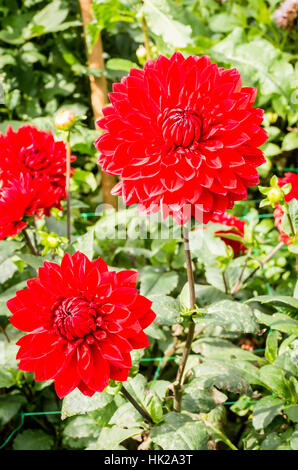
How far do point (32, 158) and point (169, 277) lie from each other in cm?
38

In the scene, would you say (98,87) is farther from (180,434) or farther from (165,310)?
(180,434)

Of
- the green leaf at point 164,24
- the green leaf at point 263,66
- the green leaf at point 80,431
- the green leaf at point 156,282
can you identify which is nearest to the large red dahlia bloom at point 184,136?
the green leaf at point 156,282

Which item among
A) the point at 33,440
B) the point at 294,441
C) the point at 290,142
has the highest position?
the point at 290,142

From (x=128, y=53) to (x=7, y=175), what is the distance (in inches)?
45.4

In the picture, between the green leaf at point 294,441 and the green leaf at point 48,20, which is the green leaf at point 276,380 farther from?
the green leaf at point 48,20

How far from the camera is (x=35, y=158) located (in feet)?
3.10

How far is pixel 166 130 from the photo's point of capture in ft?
2.01

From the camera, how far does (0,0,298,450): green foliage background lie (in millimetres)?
757

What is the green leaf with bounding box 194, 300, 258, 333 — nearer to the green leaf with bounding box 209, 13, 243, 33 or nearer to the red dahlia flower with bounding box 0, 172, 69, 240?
the red dahlia flower with bounding box 0, 172, 69, 240

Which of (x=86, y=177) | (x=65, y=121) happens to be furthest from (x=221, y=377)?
(x=86, y=177)

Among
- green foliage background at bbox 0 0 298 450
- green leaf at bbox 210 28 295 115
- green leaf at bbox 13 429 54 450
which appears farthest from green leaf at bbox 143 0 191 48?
green leaf at bbox 13 429 54 450

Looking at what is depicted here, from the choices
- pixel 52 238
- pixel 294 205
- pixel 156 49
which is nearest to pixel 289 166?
pixel 156 49

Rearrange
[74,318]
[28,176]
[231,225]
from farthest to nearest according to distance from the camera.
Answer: [231,225] → [28,176] → [74,318]
